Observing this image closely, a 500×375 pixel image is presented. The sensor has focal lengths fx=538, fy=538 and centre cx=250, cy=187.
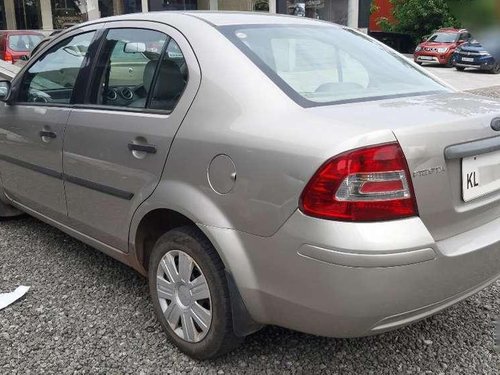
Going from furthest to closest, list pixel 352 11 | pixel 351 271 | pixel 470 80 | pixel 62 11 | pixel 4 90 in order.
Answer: pixel 352 11
pixel 62 11
pixel 470 80
pixel 4 90
pixel 351 271

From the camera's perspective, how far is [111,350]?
8.59 feet

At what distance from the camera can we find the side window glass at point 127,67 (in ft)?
9.11

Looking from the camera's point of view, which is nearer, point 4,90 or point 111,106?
point 111,106

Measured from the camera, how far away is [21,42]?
15.2 metres

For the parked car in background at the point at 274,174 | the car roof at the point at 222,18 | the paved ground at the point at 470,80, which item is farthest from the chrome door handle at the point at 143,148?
the paved ground at the point at 470,80

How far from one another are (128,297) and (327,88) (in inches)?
66.3

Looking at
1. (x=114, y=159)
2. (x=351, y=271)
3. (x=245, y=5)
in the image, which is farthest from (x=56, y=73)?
(x=245, y=5)

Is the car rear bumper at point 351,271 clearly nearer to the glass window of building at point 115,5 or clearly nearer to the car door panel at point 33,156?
the car door panel at point 33,156

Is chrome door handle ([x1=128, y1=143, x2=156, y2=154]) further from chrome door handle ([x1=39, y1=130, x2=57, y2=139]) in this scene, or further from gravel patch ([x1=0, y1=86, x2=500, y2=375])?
gravel patch ([x1=0, y1=86, x2=500, y2=375])

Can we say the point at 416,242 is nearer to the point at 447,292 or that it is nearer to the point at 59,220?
the point at 447,292

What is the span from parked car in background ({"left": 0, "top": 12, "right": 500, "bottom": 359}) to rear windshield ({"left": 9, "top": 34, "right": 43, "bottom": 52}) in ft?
43.8

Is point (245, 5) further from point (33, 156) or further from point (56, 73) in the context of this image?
point (33, 156)

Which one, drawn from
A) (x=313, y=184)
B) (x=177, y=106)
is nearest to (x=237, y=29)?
(x=177, y=106)

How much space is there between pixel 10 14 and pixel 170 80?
2784cm
